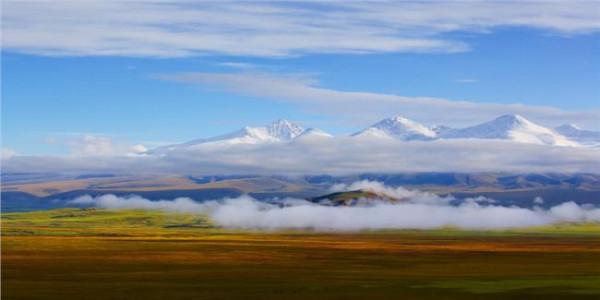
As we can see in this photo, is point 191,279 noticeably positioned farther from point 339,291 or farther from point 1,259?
point 1,259

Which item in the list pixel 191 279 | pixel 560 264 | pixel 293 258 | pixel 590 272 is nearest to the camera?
pixel 191 279

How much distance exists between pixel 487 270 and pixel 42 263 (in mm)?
46897

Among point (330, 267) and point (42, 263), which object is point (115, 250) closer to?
point (42, 263)

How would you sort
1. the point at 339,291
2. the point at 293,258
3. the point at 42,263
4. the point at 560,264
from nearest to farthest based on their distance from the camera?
the point at 339,291
the point at 42,263
the point at 560,264
the point at 293,258

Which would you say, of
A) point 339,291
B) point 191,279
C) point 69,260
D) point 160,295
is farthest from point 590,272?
point 69,260

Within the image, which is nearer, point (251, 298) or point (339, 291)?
point (251, 298)

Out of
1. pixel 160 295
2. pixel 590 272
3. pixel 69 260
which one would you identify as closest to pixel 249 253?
pixel 69 260

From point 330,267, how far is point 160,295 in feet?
113

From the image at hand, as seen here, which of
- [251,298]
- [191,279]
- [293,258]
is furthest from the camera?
[293,258]

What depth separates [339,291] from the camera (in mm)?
80375

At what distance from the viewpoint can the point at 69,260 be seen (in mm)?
113812

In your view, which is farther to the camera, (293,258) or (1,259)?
(293,258)

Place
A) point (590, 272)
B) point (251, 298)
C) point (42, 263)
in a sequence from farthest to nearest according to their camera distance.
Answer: point (42, 263)
point (590, 272)
point (251, 298)

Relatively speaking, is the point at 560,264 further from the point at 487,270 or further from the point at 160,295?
the point at 160,295
